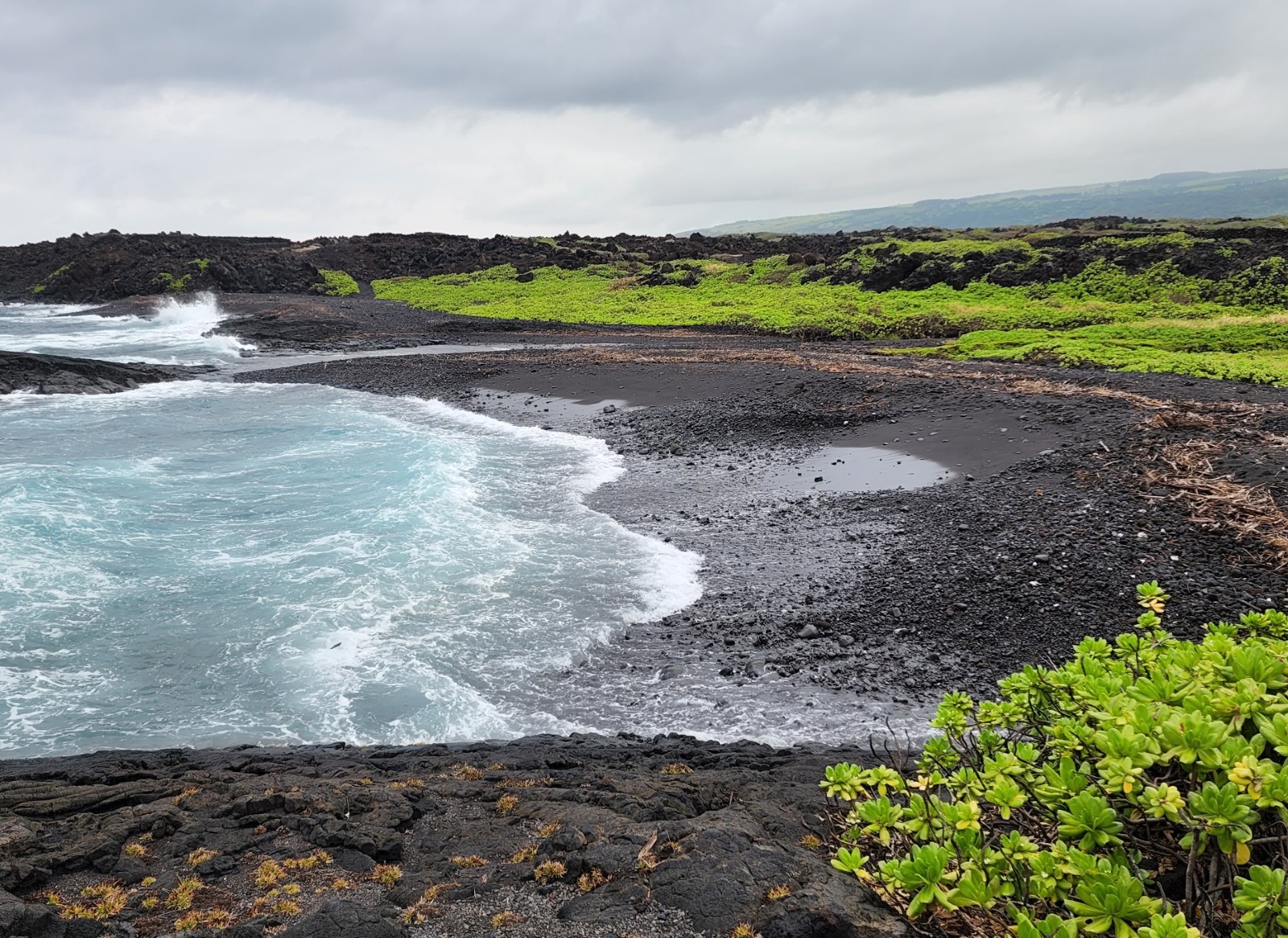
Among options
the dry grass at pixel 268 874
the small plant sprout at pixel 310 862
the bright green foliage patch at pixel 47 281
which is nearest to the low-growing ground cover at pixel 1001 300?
A: the small plant sprout at pixel 310 862

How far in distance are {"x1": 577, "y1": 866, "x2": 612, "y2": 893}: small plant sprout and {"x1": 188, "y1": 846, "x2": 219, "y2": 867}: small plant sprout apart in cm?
260

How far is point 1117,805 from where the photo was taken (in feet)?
9.71

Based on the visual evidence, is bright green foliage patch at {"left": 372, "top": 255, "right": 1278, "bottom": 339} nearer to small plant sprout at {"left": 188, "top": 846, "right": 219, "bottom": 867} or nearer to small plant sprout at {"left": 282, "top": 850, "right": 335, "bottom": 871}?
small plant sprout at {"left": 282, "top": 850, "right": 335, "bottom": 871}

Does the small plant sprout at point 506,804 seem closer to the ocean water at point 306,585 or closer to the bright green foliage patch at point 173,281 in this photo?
the ocean water at point 306,585

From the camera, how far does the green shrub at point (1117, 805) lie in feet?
7.86

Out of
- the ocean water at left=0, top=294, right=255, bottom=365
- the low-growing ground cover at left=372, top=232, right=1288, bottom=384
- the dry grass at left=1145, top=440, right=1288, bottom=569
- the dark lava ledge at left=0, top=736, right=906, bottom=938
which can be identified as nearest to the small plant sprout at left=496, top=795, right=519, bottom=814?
the dark lava ledge at left=0, top=736, right=906, bottom=938

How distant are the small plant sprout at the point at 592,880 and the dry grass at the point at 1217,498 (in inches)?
387

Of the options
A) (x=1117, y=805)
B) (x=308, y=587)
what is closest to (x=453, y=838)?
(x=1117, y=805)

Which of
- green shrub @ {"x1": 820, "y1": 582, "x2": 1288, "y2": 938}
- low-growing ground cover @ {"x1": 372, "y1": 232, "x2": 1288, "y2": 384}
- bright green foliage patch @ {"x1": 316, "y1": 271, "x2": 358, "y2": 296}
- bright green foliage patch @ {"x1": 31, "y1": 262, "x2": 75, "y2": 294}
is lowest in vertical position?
green shrub @ {"x1": 820, "y1": 582, "x2": 1288, "y2": 938}

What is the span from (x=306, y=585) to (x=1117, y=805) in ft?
38.2

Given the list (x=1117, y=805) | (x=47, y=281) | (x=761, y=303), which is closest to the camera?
(x=1117, y=805)

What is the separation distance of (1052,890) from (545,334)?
40427mm

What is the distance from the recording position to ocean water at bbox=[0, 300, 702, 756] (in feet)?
29.5

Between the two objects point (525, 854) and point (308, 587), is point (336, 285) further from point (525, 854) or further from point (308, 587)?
point (525, 854)
